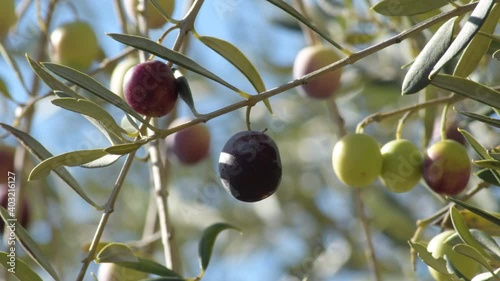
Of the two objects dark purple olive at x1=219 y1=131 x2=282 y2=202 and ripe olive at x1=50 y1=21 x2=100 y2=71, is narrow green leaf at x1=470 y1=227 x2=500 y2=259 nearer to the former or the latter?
dark purple olive at x1=219 y1=131 x2=282 y2=202

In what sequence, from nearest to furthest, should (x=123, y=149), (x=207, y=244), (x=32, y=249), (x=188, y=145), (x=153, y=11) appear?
(x=123, y=149) → (x=32, y=249) → (x=207, y=244) → (x=153, y=11) → (x=188, y=145)

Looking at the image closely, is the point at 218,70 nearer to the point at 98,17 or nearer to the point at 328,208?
the point at 98,17

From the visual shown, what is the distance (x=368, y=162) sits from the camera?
44.4 inches

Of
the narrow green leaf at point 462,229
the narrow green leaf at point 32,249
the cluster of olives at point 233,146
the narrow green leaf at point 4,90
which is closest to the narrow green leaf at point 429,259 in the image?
the narrow green leaf at point 462,229

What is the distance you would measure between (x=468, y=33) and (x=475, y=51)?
0.74 feet

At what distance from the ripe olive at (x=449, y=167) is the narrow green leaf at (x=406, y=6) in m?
0.24

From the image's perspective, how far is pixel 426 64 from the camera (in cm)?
78

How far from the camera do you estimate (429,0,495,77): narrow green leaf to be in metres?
0.71

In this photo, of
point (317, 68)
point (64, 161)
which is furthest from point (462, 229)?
point (317, 68)

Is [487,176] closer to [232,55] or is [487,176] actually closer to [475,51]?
[475,51]

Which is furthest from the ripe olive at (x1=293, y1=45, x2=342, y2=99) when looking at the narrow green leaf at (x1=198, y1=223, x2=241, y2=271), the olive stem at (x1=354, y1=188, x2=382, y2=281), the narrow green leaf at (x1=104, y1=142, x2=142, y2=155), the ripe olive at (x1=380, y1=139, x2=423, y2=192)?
the narrow green leaf at (x1=104, y1=142, x2=142, y2=155)

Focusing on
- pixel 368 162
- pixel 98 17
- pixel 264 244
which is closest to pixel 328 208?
pixel 264 244

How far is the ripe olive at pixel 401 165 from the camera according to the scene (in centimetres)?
113

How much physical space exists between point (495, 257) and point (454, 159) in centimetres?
21
